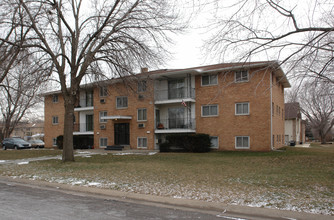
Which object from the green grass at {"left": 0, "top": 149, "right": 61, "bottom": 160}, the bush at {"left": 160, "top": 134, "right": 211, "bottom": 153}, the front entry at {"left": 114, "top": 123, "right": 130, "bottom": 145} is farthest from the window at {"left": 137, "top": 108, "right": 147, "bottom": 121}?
the green grass at {"left": 0, "top": 149, "right": 61, "bottom": 160}

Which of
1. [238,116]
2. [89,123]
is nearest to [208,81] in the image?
[238,116]

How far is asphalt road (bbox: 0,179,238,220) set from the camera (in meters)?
5.91

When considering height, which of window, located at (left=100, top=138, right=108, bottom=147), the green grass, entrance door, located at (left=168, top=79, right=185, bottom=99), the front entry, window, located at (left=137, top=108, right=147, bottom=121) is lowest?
the green grass

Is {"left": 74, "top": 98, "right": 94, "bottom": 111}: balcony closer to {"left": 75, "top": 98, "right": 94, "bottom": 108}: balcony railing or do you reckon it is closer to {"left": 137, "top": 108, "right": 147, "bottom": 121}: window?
{"left": 75, "top": 98, "right": 94, "bottom": 108}: balcony railing

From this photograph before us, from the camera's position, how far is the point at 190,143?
76.1ft

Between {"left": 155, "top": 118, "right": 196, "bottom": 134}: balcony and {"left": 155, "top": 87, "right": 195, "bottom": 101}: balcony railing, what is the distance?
2.01 meters

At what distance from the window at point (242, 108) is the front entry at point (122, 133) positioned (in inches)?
423

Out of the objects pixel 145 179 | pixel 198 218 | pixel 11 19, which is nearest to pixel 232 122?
pixel 145 179

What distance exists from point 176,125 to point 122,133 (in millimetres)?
5872

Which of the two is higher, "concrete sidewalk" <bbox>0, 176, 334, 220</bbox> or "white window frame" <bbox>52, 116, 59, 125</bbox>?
"white window frame" <bbox>52, 116, 59, 125</bbox>

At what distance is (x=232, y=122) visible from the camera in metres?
23.4

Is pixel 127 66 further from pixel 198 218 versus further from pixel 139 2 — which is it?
pixel 198 218

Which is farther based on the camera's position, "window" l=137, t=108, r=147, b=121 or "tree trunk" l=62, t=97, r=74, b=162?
"window" l=137, t=108, r=147, b=121

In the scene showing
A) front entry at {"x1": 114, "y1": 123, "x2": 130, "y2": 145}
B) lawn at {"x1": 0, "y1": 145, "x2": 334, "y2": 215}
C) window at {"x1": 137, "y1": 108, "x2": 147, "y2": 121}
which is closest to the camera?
lawn at {"x1": 0, "y1": 145, "x2": 334, "y2": 215}
